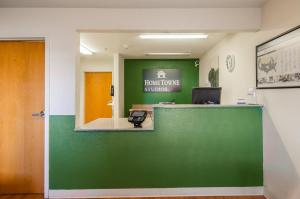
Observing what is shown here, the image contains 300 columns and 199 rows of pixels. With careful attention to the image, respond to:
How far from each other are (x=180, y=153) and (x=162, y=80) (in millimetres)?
4638

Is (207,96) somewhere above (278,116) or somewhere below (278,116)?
above

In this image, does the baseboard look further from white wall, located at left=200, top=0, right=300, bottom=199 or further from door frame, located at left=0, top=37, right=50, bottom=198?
white wall, located at left=200, top=0, right=300, bottom=199

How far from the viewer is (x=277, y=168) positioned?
2.83 meters

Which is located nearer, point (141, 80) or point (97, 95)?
point (141, 80)

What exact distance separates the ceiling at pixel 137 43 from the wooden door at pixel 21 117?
4.82 feet

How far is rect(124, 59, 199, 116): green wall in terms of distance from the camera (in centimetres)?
763

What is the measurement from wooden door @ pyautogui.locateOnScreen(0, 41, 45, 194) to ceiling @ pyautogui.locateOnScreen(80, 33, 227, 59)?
4.82 ft

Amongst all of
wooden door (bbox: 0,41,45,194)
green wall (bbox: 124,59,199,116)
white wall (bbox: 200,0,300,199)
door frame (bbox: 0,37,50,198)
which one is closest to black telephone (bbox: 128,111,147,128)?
door frame (bbox: 0,37,50,198)

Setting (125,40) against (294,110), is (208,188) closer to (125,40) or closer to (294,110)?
(294,110)

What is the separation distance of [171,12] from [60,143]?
218 cm

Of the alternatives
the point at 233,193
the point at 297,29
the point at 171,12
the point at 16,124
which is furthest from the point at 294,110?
the point at 16,124

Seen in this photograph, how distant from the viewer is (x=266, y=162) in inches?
123

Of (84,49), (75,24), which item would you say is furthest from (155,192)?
(84,49)

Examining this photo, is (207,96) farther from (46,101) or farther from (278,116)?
(46,101)
